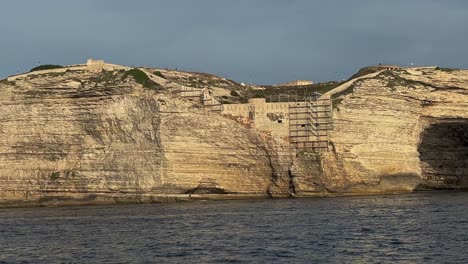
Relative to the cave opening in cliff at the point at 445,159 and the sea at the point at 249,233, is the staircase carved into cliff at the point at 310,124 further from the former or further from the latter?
the cave opening in cliff at the point at 445,159

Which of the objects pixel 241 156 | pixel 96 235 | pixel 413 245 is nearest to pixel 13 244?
pixel 96 235

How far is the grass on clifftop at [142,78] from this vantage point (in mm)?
70438

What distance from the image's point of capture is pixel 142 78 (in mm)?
70875

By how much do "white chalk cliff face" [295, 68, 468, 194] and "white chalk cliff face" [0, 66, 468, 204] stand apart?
0.09 metres

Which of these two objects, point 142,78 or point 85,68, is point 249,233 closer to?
point 142,78

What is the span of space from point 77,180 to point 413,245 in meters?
41.3

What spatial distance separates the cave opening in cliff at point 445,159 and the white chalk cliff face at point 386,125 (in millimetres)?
6895

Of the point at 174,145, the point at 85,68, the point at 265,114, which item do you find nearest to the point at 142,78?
the point at 85,68

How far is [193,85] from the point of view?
75.2 meters

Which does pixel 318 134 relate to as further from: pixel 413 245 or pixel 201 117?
pixel 413 245

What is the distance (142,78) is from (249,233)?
34.8m

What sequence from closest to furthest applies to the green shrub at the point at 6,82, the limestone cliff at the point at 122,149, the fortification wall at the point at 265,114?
the limestone cliff at the point at 122,149
the fortification wall at the point at 265,114
the green shrub at the point at 6,82

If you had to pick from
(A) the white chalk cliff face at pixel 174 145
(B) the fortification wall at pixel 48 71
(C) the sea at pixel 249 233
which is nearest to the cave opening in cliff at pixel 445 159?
(A) the white chalk cliff face at pixel 174 145

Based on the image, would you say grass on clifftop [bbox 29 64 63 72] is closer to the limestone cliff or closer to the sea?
the limestone cliff
